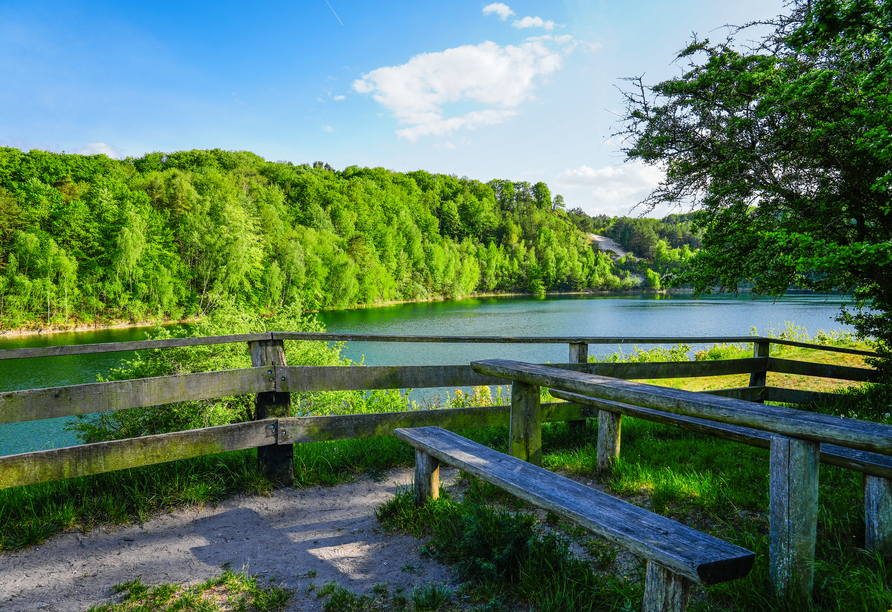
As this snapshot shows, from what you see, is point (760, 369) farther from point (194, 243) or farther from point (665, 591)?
point (194, 243)

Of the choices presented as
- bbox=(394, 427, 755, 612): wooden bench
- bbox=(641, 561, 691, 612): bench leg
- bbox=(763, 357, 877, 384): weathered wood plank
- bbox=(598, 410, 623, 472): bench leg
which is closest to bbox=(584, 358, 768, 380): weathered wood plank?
bbox=(763, 357, 877, 384): weathered wood plank

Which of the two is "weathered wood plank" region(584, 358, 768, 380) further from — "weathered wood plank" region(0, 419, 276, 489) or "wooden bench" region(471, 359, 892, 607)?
"weathered wood plank" region(0, 419, 276, 489)

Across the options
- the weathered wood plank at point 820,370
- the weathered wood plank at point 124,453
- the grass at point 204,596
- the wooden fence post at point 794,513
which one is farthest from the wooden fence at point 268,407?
the weathered wood plank at point 820,370

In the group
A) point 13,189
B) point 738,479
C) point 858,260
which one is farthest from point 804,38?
point 13,189

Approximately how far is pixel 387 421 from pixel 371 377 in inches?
16.9

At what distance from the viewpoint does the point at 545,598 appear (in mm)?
2186

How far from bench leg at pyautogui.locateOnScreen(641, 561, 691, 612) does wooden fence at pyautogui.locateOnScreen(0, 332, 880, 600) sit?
2.32 ft

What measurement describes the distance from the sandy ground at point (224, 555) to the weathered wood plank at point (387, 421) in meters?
0.56

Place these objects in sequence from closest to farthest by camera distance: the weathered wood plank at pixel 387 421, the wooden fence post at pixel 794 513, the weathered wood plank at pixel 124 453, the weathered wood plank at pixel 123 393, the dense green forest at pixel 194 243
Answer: the wooden fence post at pixel 794 513
the weathered wood plank at pixel 124 453
the weathered wood plank at pixel 123 393
the weathered wood plank at pixel 387 421
the dense green forest at pixel 194 243

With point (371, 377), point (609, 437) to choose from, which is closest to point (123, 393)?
point (371, 377)

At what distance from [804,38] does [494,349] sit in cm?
2083

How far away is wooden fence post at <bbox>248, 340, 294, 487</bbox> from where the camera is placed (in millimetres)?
4047

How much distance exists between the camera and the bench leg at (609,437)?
162 inches

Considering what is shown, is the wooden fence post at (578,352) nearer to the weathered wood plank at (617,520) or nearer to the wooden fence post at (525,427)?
the wooden fence post at (525,427)
